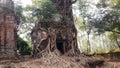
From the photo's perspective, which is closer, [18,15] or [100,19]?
[18,15]

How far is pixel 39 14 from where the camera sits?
60.1ft

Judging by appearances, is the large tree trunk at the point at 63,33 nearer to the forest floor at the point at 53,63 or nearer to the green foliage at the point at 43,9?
the green foliage at the point at 43,9

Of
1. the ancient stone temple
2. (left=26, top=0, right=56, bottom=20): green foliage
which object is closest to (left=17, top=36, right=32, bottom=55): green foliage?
(left=26, top=0, right=56, bottom=20): green foliage

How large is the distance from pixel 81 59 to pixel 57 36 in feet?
12.3

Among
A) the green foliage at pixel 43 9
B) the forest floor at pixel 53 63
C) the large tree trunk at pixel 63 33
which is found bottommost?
the forest floor at pixel 53 63

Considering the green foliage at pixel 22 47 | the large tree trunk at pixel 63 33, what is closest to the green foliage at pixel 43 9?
the large tree trunk at pixel 63 33

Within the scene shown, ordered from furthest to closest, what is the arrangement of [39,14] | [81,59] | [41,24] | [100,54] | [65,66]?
[100,54]
[41,24]
[39,14]
[81,59]
[65,66]

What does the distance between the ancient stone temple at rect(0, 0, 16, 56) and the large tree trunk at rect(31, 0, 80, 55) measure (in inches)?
99.2

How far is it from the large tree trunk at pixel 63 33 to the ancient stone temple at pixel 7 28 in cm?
252

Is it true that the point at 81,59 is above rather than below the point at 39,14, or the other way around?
below

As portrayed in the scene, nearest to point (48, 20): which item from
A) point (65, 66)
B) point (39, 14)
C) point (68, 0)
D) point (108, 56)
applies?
point (39, 14)

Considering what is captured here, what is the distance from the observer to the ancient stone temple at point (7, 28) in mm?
16980

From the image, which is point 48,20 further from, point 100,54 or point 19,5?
point 100,54

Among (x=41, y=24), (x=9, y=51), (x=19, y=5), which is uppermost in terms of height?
(x=19, y=5)
